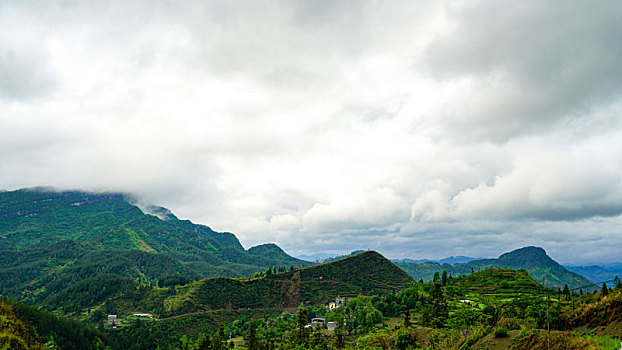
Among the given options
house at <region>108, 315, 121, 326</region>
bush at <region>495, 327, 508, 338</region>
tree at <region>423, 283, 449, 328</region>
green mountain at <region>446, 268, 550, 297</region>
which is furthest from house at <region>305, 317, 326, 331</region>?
bush at <region>495, 327, 508, 338</region>

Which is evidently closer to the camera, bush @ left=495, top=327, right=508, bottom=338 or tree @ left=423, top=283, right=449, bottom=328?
bush @ left=495, top=327, right=508, bottom=338

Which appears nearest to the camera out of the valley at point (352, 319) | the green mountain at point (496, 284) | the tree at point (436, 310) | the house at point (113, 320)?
the valley at point (352, 319)

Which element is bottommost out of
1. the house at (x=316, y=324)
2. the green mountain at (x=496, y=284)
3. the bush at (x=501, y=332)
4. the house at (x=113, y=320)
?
the house at (x=113, y=320)

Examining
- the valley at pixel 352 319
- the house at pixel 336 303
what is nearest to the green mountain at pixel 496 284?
the valley at pixel 352 319

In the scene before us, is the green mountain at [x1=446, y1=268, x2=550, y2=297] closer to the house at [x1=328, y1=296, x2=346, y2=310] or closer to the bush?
the house at [x1=328, y1=296, x2=346, y2=310]

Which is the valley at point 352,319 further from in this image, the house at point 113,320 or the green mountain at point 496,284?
the house at point 113,320

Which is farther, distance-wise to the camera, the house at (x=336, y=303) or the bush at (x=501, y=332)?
the house at (x=336, y=303)

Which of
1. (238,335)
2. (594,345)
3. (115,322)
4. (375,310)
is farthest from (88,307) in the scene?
(594,345)

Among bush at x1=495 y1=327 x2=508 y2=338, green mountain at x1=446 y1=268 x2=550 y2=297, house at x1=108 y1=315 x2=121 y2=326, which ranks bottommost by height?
house at x1=108 y1=315 x2=121 y2=326

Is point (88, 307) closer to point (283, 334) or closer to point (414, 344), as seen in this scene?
point (283, 334)

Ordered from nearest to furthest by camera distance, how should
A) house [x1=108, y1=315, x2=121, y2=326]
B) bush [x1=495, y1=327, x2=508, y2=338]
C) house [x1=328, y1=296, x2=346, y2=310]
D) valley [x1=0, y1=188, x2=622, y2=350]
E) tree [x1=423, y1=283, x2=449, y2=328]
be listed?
valley [x1=0, y1=188, x2=622, y2=350] → bush [x1=495, y1=327, x2=508, y2=338] → tree [x1=423, y1=283, x2=449, y2=328] → house [x1=108, y1=315, x2=121, y2=326] → house [x1=328, y1=296, x2=346, y2=310]

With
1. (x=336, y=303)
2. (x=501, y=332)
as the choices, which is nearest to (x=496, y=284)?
(x=336, y=303)

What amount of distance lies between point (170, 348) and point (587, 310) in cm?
14601

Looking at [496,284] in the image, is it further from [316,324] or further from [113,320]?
[113,320]
